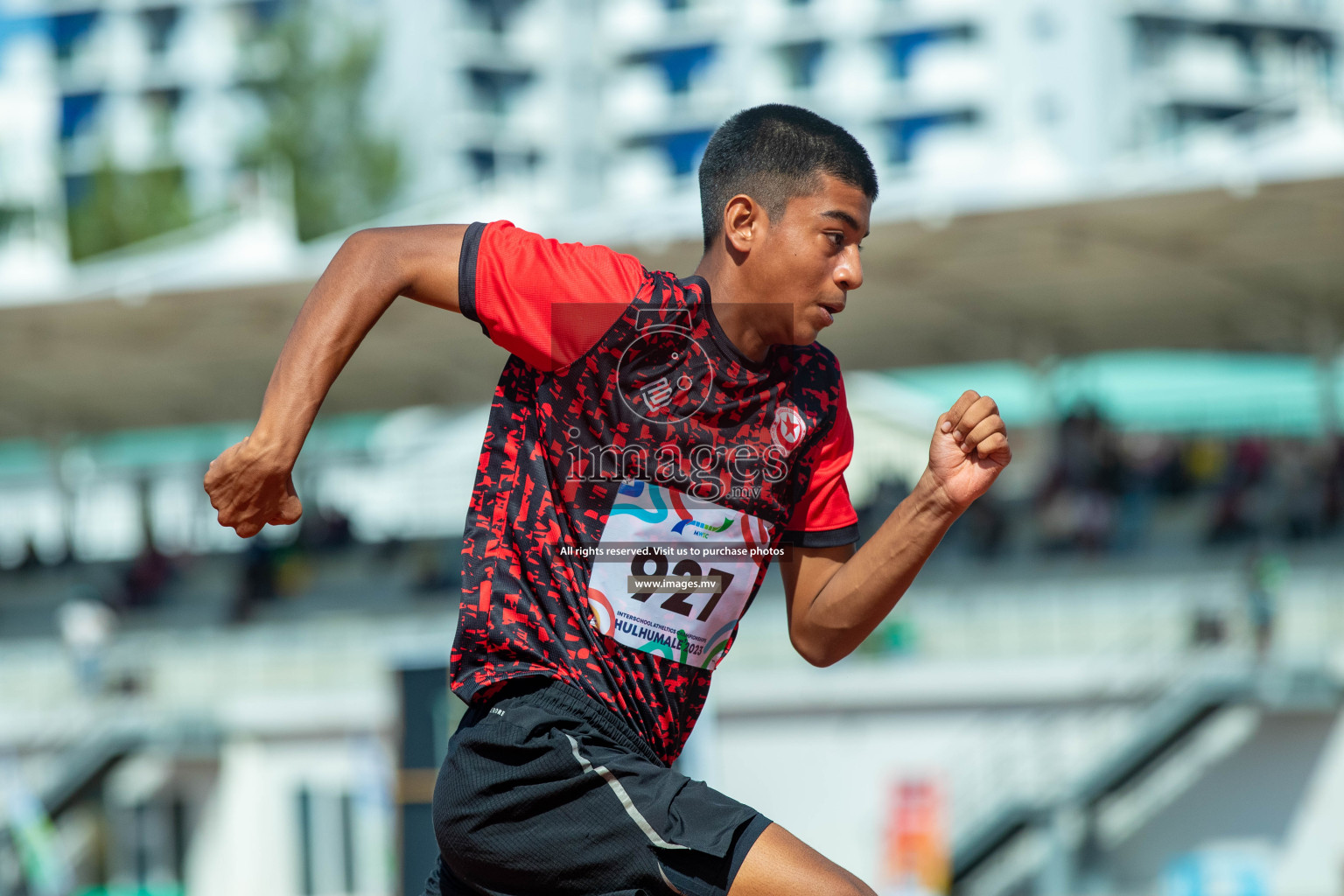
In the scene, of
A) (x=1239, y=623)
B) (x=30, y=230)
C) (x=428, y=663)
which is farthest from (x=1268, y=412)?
(x=30, y=230)

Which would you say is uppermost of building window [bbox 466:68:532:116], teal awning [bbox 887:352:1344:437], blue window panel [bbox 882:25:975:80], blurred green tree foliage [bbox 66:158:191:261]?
building window [bbox 466:68:532:116]

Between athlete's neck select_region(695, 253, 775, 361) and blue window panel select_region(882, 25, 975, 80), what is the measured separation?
44.4 meters

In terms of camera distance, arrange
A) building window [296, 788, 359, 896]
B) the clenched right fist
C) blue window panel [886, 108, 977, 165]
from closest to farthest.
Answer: the clenched right fist → building window [296, 788, 359, 896] → blue window panel [886, 108, 977, 165]

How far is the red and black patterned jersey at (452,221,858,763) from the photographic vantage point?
8.05 ft

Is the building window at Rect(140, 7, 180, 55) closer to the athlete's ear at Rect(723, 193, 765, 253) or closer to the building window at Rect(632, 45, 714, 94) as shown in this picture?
the building window at Rect(632, 45, 714, 94)

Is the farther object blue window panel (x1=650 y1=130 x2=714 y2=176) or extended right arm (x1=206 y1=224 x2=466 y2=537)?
blue window panel (x1=650 y1=130 x2=714 y2=176)

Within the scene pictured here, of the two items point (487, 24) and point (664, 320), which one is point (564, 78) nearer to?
point (487, 24)

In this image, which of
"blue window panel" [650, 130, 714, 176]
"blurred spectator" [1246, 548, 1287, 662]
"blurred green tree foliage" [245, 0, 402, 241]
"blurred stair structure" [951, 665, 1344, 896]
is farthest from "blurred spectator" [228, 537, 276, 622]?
"blue window panel" [650, 130, 714, 176]

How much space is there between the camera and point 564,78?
50406 mm

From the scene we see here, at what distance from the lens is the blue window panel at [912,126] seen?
45531 mm

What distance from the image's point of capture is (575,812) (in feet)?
7.92

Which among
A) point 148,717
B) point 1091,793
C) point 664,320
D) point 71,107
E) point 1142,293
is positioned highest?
A: point 71,107

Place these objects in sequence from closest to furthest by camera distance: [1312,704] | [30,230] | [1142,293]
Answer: [1312,704]
[1142,293]
[30,230]

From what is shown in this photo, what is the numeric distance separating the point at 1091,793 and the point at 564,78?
40758 mm
